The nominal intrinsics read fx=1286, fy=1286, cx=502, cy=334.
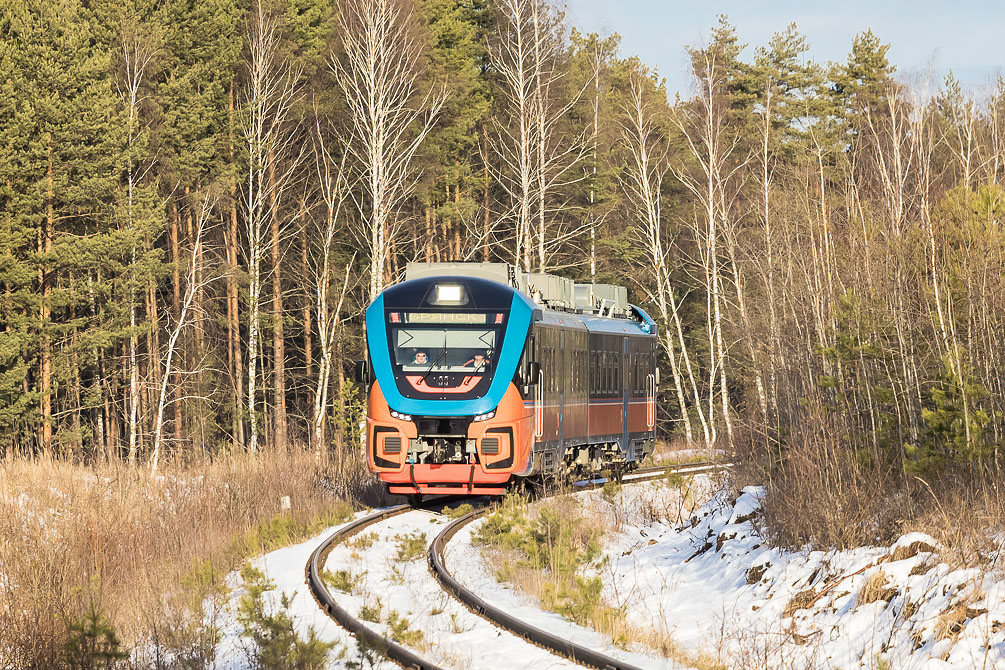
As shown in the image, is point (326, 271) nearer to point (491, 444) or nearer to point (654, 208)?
point (654, 208)

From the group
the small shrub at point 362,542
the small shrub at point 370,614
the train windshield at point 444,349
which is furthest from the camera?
→ the train windshield at point 444,349

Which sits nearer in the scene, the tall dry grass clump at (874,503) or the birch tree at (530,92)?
the tall dry grass clump at (874,503)

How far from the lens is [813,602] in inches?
389

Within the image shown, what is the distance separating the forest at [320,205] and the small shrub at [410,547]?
3.90 meters

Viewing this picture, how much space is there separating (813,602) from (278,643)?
4059 mm

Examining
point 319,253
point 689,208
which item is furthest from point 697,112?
point 319,253

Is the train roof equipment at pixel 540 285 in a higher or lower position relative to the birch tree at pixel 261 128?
lower

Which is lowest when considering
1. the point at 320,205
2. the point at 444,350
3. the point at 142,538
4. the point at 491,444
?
the point at 142,538

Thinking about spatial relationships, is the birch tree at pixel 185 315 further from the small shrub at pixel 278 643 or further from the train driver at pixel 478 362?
the small shrub at pixel 278 643

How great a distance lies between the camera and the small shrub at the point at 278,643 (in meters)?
8.62

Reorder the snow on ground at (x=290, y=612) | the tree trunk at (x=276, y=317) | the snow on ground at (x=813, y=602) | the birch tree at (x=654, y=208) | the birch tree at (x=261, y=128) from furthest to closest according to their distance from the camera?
the birch tree at (x=654, y=208), the tree trunk at (x=276, y=317), the birch tree at (x=261, y=128), the snow on ground at (x=290, y=612), the snow on ground at (x=813, y=602)

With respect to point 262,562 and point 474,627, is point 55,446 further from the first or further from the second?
point 474,627

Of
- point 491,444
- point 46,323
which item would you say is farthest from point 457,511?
point 46,323

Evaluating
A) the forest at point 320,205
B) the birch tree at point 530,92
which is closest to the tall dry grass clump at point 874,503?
the forest at point 320,205
